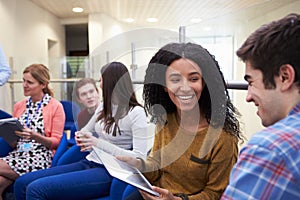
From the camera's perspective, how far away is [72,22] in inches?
242

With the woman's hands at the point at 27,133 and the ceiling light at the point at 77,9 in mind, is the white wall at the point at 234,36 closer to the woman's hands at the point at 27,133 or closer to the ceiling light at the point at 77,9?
the ceiling light at the point at 77,9

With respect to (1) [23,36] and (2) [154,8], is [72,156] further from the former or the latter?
(2) [154,8]

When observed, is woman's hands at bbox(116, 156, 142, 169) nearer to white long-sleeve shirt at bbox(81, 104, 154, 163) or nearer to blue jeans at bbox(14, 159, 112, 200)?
white long-sleeve shirt at bbox(81, 104, 154, 163)

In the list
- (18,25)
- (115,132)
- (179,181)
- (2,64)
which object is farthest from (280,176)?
(18,25)

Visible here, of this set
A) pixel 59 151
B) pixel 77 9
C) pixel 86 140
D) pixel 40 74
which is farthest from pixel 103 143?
pixel 77 9

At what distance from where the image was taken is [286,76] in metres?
0.54

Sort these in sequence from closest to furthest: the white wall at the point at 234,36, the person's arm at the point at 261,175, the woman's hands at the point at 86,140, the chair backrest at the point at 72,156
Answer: the person's arm at the point at 261,175, the white wall at the point at 234,36, the woman's hands at the point at 86,140, the chair backrest at the point at 72,156

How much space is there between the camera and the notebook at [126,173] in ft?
3.12

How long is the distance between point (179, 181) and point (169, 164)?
2.8 inches

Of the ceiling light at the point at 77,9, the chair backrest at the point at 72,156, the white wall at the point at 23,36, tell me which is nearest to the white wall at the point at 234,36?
the ceiling light at the point at 77,9

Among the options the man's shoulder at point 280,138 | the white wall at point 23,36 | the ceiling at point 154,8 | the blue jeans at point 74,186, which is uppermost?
the ceiling at point 154,8

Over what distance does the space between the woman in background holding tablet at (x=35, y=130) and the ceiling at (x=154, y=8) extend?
2.79 meters

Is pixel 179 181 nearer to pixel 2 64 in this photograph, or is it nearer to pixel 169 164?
pixel 169 164

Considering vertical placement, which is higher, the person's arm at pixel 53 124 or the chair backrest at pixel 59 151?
the person's arm at pixel 53 124
